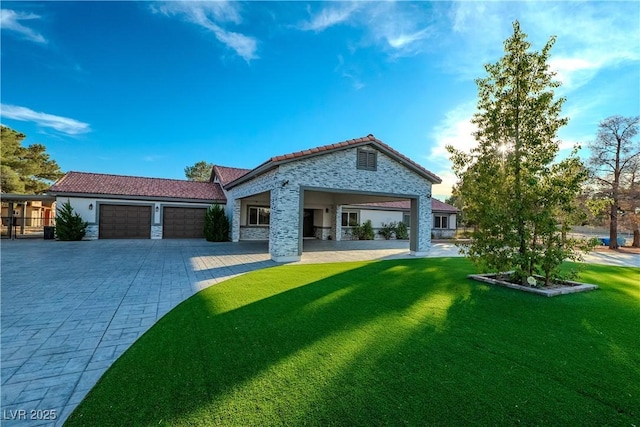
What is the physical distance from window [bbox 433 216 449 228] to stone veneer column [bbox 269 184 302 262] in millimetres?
20377

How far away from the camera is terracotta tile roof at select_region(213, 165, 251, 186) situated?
23052 millimetres

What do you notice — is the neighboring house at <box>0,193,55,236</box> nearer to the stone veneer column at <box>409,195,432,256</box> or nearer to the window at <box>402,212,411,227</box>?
the stone veneer column at <box>409,195,432,256</box>

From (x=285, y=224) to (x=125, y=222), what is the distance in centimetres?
1368

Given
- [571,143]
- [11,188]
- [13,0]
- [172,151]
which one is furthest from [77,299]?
[11,188]

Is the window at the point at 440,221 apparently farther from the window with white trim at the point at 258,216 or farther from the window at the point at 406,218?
the window with white trim at the point at 258,216

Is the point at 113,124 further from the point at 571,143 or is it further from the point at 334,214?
the point at 571,143

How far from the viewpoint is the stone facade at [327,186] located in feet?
37.4

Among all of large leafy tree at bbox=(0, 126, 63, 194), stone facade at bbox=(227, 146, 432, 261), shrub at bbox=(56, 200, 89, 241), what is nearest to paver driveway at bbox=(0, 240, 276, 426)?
stone facade at bbox=(227, 146, 432, 261)

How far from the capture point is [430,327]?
4.52 meters

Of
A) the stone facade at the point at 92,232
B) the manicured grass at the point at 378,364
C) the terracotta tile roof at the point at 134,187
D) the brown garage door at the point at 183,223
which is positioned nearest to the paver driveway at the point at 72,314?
the manicured grass at the point at 378,364

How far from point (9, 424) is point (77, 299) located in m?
4.22

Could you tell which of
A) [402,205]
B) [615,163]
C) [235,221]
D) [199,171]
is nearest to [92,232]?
[235,221]

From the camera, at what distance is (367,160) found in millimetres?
13125

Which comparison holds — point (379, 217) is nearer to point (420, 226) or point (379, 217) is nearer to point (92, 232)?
point (420, 226)
